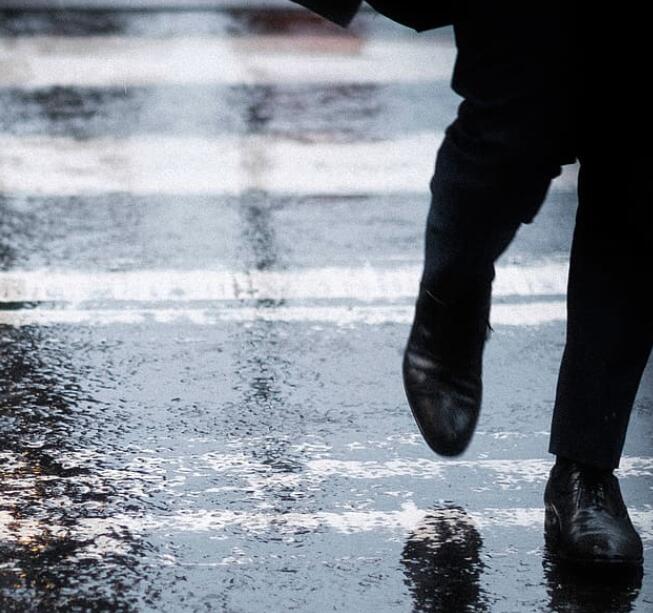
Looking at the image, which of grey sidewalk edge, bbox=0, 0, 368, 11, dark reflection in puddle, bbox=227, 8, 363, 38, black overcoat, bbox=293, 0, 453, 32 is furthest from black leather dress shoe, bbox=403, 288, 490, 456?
grey sidewalk edge, bbox=0, 0, 368, 11

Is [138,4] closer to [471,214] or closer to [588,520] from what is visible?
[471,214]

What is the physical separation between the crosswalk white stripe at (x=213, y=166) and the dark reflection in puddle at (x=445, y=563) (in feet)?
8.84

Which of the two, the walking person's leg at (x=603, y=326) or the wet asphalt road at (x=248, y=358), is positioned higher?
the walking person's leg at (x=603, y=326)

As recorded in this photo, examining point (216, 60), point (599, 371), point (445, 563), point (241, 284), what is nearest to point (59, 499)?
point (445, 563)

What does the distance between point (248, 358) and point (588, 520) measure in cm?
137

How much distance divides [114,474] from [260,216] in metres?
2.15

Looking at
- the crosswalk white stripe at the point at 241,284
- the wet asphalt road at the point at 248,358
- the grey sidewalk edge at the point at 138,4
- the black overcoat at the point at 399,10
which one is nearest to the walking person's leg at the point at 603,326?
the wet asphalt road at the point at 248,358

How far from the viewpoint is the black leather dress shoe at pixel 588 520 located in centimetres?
297

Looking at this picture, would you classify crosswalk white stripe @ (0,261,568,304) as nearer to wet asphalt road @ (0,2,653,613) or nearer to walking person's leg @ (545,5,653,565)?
wet asphalt road @ (0,2,653,613)

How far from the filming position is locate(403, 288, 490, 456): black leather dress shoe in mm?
3064

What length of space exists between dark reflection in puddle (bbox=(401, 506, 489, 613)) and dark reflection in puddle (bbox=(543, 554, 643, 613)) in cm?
13

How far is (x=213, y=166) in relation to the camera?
6.00 m

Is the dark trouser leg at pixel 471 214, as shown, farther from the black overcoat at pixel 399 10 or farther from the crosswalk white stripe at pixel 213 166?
the crosswalk white stripe at pixel 213 166

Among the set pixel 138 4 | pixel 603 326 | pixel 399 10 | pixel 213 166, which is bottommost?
pixel 138 4
